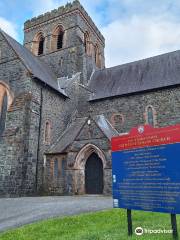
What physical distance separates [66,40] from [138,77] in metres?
9.68

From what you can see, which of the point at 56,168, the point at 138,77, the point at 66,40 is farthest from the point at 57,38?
the point at 56,168

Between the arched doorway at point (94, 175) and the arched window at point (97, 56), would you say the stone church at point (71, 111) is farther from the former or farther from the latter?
the arched window at point (97, 56)

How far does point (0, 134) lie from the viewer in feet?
53.7

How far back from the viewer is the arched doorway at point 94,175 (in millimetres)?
15516

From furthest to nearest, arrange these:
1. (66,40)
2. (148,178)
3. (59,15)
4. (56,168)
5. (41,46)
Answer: (41,46) < (59,15) < (66,40) < (56,168) < (148,178)

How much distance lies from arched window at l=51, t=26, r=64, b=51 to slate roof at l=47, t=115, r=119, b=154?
1088 centimetres

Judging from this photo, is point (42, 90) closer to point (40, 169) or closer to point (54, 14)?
point (40, 169)

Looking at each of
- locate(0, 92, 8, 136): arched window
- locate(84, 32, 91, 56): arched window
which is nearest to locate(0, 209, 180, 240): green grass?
locate(0, 92, 8, 136): arched window

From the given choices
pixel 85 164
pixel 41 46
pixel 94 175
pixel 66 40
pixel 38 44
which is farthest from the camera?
pixel 38 44

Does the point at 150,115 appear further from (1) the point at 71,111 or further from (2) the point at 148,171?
(2) the point at 148,171

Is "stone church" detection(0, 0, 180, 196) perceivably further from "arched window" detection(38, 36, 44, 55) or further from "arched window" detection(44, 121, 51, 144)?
"arched window" detection(38, 36, 44, 55)

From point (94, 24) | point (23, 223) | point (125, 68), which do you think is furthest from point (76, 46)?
point (23, 223)

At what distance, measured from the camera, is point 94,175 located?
15.8 metres

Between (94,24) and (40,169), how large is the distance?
71.6ft
